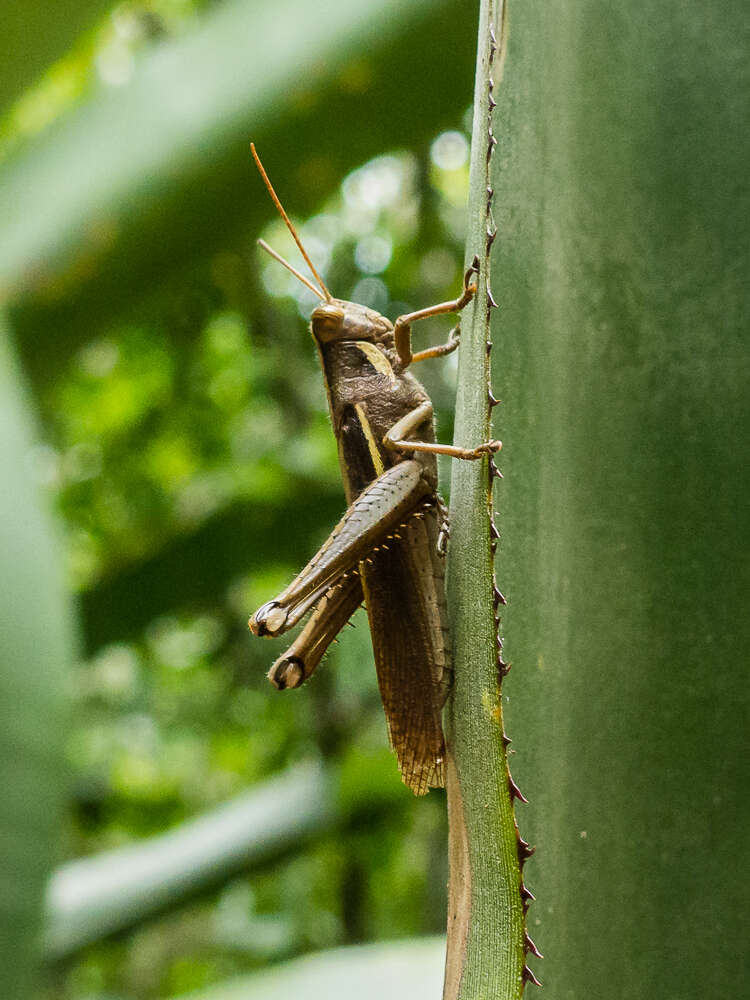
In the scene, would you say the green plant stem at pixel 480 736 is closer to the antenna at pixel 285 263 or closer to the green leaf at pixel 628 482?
the green leaf at pixel 628 482

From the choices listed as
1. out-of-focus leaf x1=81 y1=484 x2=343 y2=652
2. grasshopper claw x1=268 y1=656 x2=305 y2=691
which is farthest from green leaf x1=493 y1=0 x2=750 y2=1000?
out-of-focus leaf x1=81 y1=484 x2=343 y2=652

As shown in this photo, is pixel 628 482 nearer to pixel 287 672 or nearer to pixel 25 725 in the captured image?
pixel 25 725

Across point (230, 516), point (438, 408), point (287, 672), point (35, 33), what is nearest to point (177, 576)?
point (230, 516)

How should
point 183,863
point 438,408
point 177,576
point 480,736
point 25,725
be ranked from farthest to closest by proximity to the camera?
1. point 438,408
2. point 177,576
3. point 183,863
4. point 25,725
5. point 480,736

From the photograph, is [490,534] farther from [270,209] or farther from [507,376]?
[270,209]

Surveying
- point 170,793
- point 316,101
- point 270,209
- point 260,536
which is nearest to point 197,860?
point 260,536

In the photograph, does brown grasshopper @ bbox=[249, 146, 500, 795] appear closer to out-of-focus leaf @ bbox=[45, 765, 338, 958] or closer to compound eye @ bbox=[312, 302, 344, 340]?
compound eye @ bbox=[312, 302, 344, 340]

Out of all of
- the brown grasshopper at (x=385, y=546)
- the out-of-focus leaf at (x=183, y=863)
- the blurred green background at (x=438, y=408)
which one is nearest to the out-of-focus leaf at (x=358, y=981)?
the blurred green background at (x=438, y=408)
